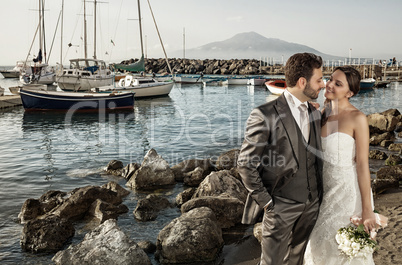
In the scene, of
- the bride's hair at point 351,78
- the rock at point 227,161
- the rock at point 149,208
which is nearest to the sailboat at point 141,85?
the rock at point 227,161

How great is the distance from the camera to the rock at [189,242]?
6.08 meters

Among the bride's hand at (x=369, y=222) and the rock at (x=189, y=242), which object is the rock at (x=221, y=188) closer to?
the rock at (x=189, y=242)

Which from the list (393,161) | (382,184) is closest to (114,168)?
(382,184)

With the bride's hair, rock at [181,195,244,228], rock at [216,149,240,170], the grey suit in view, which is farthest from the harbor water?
the bride's hair

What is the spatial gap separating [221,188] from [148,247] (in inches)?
104

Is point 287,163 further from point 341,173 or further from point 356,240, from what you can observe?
point 356,240

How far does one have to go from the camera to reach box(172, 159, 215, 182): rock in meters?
11.3

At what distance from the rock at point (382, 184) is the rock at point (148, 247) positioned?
17.3 feet

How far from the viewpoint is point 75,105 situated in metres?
28.1

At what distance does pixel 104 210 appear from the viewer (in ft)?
27.2

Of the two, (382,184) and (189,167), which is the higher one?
(382,184)

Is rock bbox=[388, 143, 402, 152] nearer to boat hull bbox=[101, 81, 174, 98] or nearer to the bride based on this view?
the bride

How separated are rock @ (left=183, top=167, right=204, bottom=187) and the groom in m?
7.50

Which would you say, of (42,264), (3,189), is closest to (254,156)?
(42,264)
